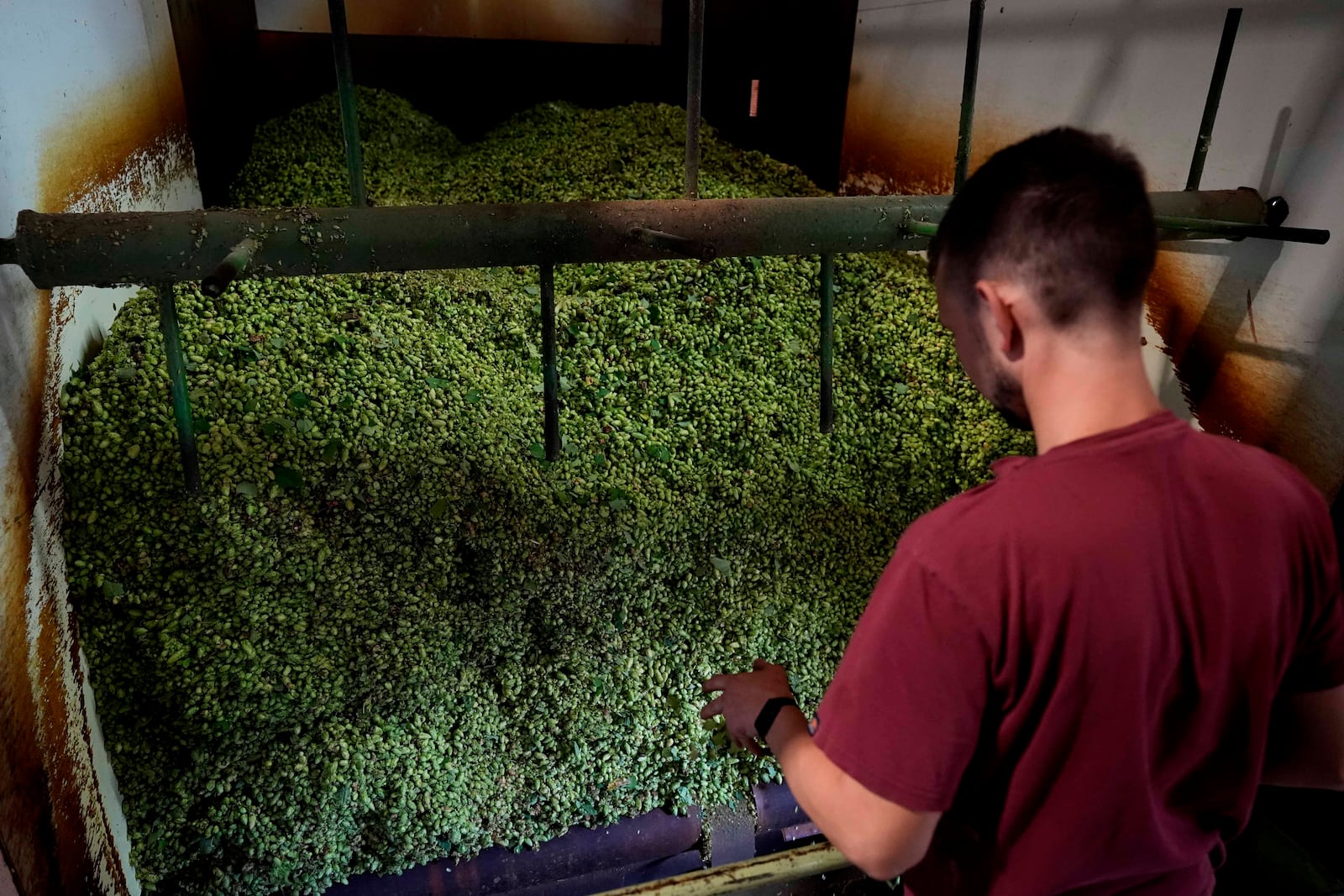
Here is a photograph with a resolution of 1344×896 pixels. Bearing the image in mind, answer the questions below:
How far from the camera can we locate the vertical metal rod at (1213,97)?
214 cm

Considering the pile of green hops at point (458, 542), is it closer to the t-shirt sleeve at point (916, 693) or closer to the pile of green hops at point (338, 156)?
the pile of green hops at point (338, 156)

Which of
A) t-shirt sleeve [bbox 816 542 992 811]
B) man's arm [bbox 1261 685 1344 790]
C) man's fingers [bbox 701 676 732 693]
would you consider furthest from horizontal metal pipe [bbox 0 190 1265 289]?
man's arm [bbox 1261 685 1344 790]

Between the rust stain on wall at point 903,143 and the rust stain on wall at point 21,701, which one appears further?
the rust stain on wall at point 903,143

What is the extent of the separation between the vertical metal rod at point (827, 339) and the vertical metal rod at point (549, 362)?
0.86 metres

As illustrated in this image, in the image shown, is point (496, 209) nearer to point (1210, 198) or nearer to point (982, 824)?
point (982, 824)

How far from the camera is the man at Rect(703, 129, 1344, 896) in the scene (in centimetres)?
81

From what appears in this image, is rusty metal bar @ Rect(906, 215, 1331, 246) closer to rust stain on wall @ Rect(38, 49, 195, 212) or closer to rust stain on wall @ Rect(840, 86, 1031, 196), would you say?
rust stain on wall @ Rect(840, 86, 1031, 196)

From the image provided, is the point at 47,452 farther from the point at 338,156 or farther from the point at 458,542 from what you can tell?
the point at 338,156

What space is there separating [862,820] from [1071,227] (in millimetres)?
689

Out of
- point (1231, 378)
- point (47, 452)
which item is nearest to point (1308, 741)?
point (1231, 378)

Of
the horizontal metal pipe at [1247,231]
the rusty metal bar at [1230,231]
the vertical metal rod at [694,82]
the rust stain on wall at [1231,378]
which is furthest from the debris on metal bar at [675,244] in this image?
the rust stain on wall at [1231,378]

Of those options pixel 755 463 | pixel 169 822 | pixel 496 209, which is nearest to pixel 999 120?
pixel 755 463

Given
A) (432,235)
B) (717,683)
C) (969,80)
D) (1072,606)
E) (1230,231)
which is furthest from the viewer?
(969,80)

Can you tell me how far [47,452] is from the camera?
6.08 feet
